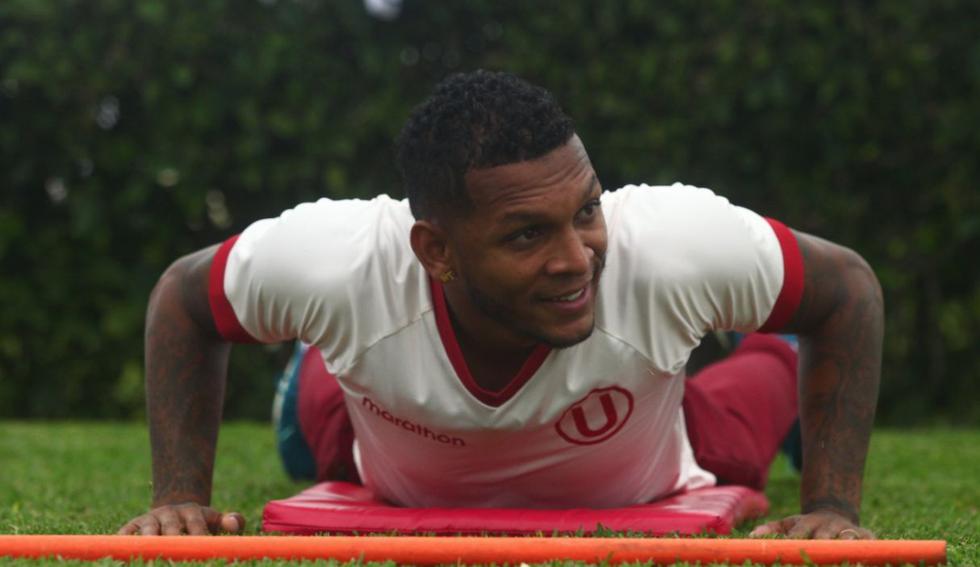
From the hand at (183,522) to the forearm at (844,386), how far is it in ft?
3.87

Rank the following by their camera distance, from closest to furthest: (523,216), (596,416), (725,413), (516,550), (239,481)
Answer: (516,550)
(523,216)
(596,416)
(725,413)
(239,481)

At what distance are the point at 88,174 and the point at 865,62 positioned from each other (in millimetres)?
3519

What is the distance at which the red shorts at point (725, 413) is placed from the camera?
12.1 ft

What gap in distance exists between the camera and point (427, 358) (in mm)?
2732

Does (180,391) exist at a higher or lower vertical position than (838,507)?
higher

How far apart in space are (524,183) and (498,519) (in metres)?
0.73

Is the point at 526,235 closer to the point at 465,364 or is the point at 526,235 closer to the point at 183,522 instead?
the point at 465,364

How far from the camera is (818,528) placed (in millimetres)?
2645

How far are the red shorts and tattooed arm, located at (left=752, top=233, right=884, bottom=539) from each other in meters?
0.80

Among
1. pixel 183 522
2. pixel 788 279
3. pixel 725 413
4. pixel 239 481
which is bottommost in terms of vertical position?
pixel 239 481

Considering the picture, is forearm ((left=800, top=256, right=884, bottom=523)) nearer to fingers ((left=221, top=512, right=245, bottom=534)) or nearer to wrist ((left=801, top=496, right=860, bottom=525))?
wrist ((left=801, top=496, right=860, bottom=525))

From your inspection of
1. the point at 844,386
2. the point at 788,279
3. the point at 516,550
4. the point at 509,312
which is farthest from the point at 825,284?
the point at 516,550

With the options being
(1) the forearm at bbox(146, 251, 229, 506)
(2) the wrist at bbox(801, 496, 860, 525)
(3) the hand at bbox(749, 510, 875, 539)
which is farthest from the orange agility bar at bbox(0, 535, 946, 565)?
(1) the forearm at bbox(146, 251, 229, 506)

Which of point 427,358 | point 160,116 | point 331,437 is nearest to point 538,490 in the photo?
point 427,358
